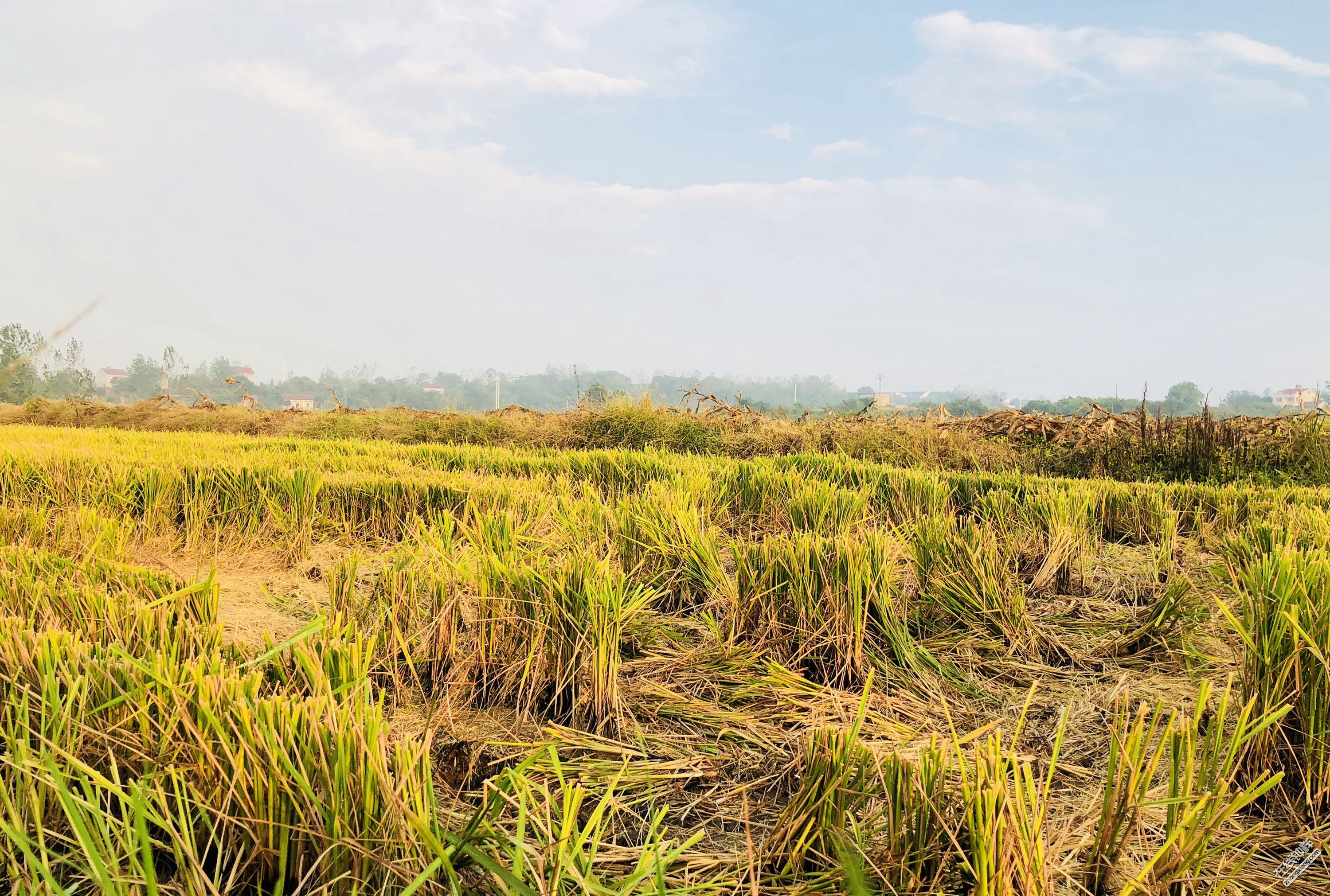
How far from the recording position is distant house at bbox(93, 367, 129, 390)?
34281 mm

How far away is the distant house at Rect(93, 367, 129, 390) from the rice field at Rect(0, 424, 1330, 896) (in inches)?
1314

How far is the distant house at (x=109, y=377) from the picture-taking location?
34.3 metres

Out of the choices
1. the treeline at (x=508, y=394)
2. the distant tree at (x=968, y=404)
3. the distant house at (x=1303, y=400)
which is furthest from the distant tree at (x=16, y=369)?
the distant tree at (x=968, y=404)

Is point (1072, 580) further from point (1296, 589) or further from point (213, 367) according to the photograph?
point (213, 367)

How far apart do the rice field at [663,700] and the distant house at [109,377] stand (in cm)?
3337

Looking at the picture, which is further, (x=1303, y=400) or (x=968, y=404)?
(x=968, y=404)

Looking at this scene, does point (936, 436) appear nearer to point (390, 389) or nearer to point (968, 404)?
point (968, 404)

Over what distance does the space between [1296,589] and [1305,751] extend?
1.12 ft

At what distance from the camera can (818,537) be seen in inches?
83.0

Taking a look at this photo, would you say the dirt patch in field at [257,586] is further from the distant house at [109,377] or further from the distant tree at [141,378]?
the distant tree at [141,378]

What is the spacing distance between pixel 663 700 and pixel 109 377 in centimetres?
4675

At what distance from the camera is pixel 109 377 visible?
38344 millimetres

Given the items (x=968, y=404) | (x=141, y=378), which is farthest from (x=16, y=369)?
(x=141, y=378)

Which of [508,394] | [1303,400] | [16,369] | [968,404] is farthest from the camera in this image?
[508,394]
